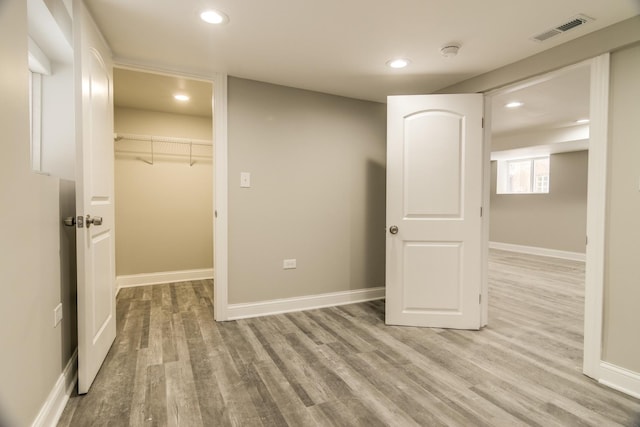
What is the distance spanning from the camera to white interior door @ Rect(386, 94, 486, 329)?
275 cm

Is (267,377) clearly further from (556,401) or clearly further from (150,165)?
(150,165)

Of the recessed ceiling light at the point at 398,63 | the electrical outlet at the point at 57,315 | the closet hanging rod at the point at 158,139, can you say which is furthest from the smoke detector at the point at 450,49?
the closet hanging rod at the point at 158,139

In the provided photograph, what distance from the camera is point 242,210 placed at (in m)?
2.99

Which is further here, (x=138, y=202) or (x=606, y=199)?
(x=138, y=202)

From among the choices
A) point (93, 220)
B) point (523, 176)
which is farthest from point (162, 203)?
point (523, 176)

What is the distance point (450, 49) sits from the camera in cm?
229

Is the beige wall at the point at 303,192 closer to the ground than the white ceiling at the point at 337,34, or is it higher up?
closer to the ground

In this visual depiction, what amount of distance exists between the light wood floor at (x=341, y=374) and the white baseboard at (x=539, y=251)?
359cm

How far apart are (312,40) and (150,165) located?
2.96 meters

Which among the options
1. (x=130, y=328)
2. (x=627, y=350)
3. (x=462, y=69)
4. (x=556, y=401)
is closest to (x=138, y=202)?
(x=130, y=328)

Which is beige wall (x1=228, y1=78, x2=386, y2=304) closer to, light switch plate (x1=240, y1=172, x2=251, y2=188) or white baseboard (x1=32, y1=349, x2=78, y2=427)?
light switch plate (x1=240, y1=172, x2=251, y2=188)

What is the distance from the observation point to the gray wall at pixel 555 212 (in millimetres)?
6031

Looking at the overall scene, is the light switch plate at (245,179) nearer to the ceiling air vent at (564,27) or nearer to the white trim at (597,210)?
the ceiling air vent at (564,27)

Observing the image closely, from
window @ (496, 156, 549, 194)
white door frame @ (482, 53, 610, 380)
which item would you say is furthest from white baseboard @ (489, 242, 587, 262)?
A: white door frame @ (482, 53, 610, 380)
